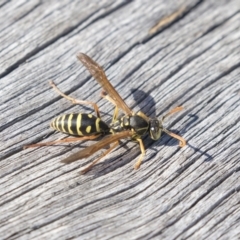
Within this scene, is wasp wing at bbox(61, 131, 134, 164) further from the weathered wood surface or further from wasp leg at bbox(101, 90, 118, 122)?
wasp leg at bbox(101, 90, 118, 122)

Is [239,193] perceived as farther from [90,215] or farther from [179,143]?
[90,215]

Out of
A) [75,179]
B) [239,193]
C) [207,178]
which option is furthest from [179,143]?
[75,179]

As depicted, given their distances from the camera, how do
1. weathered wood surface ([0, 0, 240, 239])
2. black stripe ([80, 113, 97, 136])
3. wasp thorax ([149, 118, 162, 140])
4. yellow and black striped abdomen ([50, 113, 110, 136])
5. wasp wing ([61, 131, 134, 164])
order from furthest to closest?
black stripe ([80, 113, 97, 136]) < wasp thorax ([149, 118, 162, 140]) < yellow and black striped abdomen ([50, 113, 110, 136]) < wasp wing ([61, 131, 134, 164]) < weathered wood surface ([0, 0, 240, 239])

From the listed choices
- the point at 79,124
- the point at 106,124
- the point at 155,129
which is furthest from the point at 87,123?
the point at 155,129

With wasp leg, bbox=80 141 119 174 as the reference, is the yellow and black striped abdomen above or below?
above

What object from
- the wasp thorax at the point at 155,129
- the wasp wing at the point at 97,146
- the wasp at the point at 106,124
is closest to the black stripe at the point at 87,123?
the wasp at the point at 106,124

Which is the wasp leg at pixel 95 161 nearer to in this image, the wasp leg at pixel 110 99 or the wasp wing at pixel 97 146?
the wasp wing at pixel 97 146

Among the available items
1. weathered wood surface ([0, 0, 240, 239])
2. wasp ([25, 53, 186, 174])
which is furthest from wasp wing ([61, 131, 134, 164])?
weathered wood surface ([0, 0, 240, 239])
